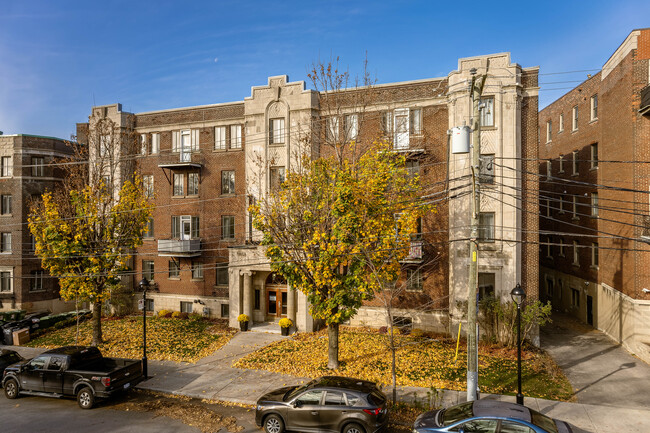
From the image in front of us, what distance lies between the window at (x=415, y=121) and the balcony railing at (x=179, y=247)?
1683 centimetres

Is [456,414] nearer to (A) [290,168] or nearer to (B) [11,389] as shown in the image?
(B) [11,389]

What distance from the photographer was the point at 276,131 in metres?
26.6

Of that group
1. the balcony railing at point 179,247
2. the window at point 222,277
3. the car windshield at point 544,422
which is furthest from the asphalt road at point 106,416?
the balcony railing at point 179,247

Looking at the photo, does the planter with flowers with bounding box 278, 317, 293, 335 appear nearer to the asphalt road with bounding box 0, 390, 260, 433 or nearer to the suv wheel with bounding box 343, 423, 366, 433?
the asphalt road with bounding box 0, 390, 260, 433

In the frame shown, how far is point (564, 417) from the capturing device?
12883 mm

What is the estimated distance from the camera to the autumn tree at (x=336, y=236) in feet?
53.4

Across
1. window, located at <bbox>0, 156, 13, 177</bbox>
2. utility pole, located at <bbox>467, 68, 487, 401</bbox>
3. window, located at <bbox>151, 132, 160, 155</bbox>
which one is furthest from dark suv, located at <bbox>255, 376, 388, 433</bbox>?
window, located at <bbox>0, 156, 13, 177</bbox>

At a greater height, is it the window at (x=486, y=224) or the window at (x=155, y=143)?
the window at (x=155, y=143)

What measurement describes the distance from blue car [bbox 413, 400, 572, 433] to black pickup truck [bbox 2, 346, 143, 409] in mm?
10946

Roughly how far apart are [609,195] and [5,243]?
43970 mm

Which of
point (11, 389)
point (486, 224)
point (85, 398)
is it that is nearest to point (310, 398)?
point (85, 398)

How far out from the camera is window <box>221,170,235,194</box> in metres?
29.0

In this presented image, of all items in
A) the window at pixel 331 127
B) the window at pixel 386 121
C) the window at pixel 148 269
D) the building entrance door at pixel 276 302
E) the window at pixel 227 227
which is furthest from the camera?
the window at pixel 148 269

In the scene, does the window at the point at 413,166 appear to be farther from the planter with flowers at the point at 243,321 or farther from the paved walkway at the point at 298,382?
the planter with flowers at the point at 243,321
